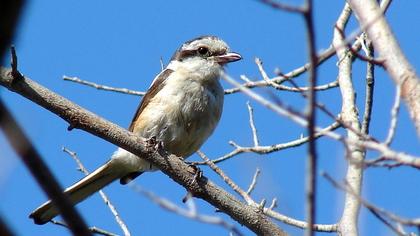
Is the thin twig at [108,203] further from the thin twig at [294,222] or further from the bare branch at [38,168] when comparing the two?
the bare branch at [38,168]

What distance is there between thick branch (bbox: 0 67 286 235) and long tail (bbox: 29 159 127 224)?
48.5 inches

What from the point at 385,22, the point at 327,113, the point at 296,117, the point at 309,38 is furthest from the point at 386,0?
the point at 309,38

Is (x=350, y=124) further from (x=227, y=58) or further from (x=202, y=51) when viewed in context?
(x=202, y=51)

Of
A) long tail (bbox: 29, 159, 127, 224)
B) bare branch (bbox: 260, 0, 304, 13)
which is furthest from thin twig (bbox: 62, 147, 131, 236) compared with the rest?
bare branch (bbox: 260, 0, 304, 13)

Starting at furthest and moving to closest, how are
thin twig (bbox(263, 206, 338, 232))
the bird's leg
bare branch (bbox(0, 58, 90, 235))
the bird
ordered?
1. the bird
2. the bird's leg
3. thin twig (bbox(263, 206, 338, 232))
4. bare branch (bbox(0, 58, 90, 235))

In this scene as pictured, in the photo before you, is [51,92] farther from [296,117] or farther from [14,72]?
[296,117]

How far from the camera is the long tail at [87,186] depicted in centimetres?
568

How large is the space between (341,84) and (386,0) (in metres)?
0.87

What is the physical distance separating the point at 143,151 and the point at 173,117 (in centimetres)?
139

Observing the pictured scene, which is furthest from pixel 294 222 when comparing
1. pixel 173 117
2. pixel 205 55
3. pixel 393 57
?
pixel 205 55

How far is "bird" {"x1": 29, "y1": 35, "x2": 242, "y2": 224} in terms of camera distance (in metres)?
6.15

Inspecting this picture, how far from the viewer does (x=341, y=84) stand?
492cm

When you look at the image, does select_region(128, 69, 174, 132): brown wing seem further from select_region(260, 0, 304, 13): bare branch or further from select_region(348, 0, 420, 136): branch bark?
select_region(260, 0, 304, 13): bare branch

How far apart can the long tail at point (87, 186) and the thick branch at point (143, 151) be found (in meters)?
1.23
